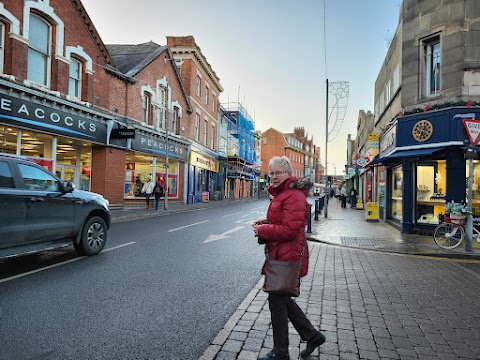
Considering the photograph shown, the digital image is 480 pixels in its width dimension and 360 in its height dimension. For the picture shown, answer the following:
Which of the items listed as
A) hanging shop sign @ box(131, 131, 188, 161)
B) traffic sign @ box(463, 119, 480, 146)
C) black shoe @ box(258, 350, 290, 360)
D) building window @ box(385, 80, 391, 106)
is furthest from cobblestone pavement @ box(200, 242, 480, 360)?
hanging shop sign @ box(131, 131, 188, 161)

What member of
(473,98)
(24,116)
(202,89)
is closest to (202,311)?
(473,98)

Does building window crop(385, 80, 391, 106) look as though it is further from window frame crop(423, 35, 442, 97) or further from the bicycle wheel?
the bicycle wheel

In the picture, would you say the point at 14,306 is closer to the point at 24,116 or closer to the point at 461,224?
the point at 461,224

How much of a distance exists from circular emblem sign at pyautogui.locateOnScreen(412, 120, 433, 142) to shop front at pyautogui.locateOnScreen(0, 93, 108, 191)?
551 inches

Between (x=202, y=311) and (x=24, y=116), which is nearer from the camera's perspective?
(x=202, y=311)

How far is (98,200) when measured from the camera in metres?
7.48

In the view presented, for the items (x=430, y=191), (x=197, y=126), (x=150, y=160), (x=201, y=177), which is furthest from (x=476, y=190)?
(x=201, y=177)

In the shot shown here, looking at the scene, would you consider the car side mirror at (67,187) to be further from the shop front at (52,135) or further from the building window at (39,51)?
the building window at (39,51)

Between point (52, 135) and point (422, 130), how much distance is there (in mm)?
14426

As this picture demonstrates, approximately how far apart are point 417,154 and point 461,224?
2.80 metres

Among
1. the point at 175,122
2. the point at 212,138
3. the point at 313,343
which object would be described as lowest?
the point at 313,343

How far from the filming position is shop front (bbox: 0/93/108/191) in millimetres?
13008

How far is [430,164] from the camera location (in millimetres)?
11523

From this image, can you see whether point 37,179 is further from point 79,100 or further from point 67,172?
point 67,172
